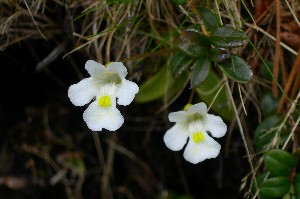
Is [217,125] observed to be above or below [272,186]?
above

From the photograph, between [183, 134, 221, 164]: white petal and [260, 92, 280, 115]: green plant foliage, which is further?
[260, 92, 280, 115]: green plant foliage

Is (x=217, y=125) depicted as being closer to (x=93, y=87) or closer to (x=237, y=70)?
(x=237, y=70)

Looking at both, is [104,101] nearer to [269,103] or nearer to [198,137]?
[198,137]

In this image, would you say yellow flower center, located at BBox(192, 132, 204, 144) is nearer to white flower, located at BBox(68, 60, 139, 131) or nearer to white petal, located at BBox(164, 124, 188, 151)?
white petal, located at BBox(164, 124, 188, 151)

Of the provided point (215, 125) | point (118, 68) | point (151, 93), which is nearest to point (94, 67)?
point (118, 68)

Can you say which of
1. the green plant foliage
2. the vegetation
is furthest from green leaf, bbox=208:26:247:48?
the green plant foliage

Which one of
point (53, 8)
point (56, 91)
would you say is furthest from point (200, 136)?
point (56, 91)
